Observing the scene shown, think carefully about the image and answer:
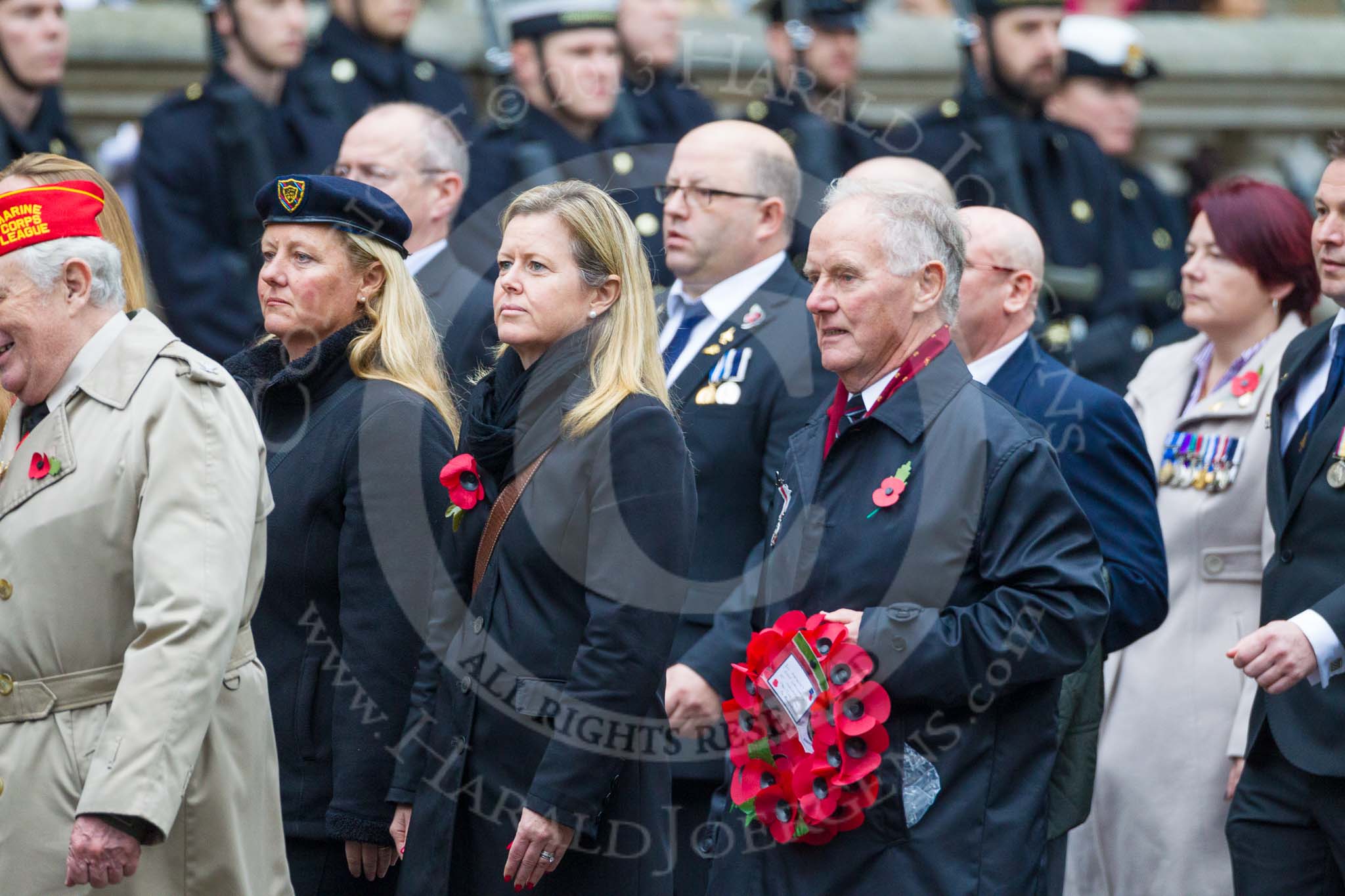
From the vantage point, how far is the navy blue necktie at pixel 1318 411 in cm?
424

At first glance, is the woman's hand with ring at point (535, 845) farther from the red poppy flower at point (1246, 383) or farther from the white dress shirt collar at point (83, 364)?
the red poppy flower at point (1246, 383)

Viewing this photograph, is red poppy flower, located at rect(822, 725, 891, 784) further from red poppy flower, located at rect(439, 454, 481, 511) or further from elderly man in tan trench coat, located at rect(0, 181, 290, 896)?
elderly man in tan trench coat, located at rect(0, 181, 290, 896)

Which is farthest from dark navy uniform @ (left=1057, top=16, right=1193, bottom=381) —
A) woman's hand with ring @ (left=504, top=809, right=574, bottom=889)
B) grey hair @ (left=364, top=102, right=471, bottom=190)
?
woman's hand with ring @ (left=504, top=809, right=574, bottom=889)

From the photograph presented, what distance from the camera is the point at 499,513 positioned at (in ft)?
13.0

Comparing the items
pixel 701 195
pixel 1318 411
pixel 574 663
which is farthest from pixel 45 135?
pixel 1318 411

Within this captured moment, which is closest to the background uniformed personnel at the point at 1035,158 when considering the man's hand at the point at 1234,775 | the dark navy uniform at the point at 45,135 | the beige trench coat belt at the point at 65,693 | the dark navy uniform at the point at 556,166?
the dark navy uniform at the point at 556,166

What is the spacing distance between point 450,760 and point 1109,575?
5.14 feet

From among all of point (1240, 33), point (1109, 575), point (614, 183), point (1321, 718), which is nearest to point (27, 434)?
point (1109, 575)

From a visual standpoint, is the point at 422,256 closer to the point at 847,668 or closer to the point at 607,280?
the point at 607,280

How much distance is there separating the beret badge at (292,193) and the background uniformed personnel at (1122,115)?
446cm

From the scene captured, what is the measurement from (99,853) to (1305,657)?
2.35 metres

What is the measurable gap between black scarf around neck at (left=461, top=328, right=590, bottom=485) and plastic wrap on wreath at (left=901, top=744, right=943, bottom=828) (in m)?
0.98

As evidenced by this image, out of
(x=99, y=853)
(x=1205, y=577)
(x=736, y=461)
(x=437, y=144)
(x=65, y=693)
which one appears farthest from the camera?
(x=437, y=144)

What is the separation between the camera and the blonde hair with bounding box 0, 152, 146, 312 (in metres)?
4.02
